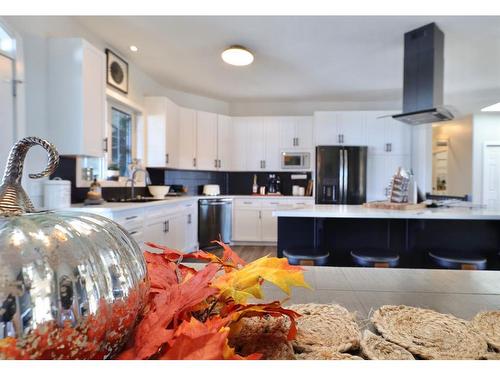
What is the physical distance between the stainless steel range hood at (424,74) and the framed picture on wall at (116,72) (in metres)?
3.18

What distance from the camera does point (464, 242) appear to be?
2463 millimetres

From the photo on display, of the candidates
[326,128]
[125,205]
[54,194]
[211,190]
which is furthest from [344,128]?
[54,194]

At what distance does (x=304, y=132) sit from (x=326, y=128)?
403mm

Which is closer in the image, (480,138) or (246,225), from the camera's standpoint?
(246,225)

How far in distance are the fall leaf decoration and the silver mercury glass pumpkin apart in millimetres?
31

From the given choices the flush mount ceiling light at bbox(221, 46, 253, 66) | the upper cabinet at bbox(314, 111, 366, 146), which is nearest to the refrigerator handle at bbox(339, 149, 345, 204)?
the upper cabinet at bbox(314, 111, 366, 146)

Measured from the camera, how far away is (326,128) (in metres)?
5.26

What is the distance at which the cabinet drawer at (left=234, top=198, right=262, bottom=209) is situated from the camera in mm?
5250

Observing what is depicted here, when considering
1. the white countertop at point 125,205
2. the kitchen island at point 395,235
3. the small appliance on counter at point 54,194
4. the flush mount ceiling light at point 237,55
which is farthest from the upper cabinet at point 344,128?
the small appliance on counter at point 54,194

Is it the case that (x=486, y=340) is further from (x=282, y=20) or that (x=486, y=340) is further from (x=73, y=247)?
(x=282, y=20)

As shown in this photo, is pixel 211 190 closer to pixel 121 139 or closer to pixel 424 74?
pixel 121 139

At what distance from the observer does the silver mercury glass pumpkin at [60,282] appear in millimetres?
271

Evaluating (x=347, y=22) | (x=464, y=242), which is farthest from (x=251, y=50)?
(x=464, y=242)
